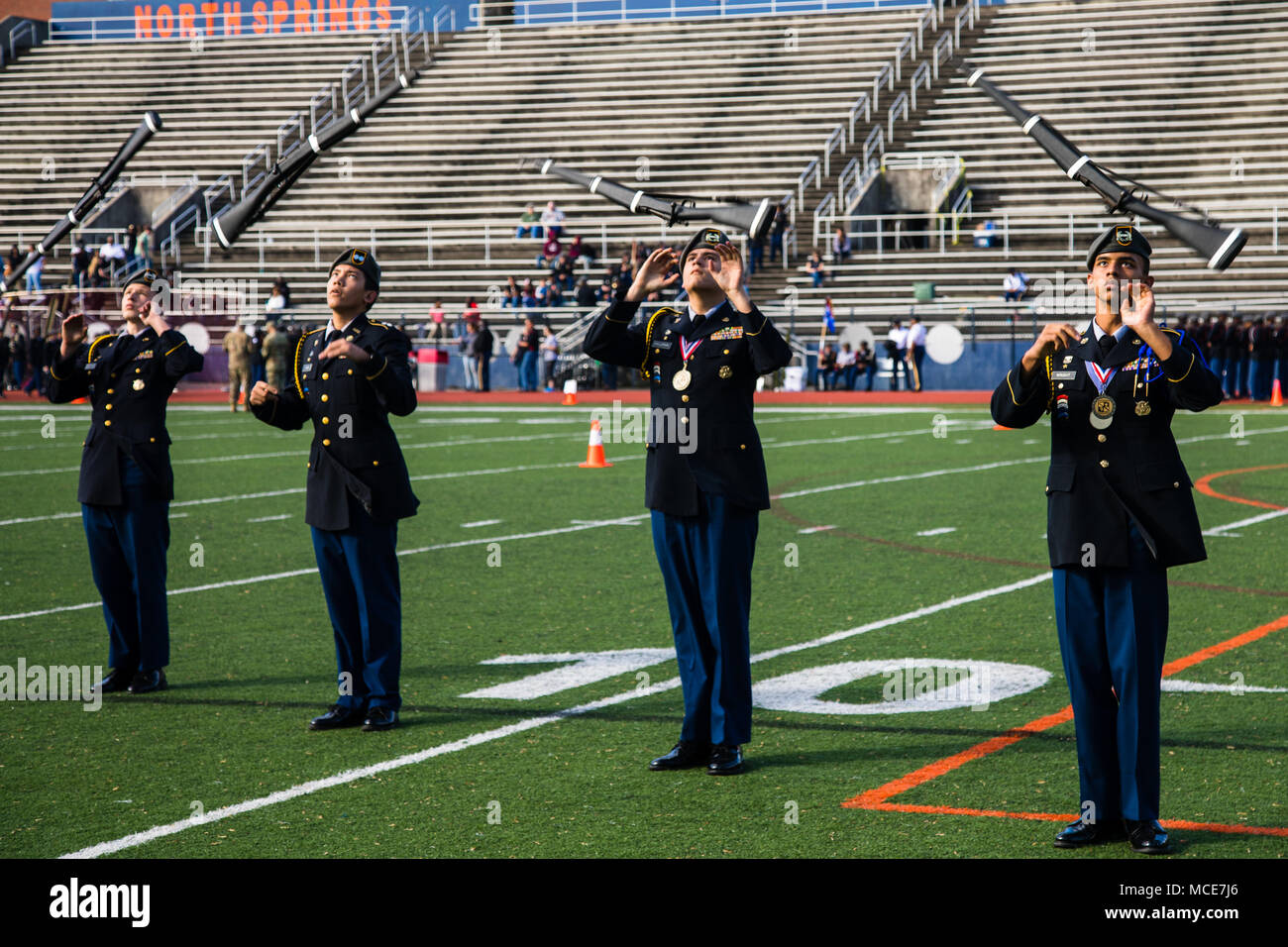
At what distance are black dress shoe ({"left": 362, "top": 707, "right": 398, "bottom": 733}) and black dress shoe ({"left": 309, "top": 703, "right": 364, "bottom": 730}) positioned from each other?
0.07 meters

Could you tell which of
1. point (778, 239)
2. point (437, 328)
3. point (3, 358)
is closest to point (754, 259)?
point (778, 239)

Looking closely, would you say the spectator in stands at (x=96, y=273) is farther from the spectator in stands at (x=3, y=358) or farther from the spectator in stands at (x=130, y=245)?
the spectator in stands at (x=3, y=358)

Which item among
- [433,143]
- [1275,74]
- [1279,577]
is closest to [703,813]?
[1279,577]

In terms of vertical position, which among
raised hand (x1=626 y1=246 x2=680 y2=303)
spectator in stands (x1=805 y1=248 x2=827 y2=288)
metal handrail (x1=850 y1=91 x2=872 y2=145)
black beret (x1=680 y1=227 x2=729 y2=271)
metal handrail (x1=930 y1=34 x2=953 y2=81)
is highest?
metal handrail (x1=930 y1=34 x2=953 y2=81)

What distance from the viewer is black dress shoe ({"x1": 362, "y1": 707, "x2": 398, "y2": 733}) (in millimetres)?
6701

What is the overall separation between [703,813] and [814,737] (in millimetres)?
Answer: 1186

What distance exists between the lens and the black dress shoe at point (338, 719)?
6727mm

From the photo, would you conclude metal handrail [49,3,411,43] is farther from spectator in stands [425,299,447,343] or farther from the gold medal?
the gold medal

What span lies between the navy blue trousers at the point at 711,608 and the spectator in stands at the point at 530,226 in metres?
35.1

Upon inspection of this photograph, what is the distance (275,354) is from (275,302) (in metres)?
8.58

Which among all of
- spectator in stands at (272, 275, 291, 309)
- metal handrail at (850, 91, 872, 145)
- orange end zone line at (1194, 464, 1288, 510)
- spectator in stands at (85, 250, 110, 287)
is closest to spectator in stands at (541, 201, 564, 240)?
spectator in stands at (272, 275, 291, 309)

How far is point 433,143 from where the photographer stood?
4631 cm

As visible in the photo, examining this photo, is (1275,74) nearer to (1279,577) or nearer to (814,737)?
(1279,577)

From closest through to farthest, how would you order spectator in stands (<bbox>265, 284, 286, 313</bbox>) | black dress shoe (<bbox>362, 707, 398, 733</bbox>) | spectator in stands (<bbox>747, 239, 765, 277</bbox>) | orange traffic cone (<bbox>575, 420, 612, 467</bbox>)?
black dress shoe (<bbox>362, 707, 398, 733</bbox>) < orange traffic cone (<bbox>575, 420, 612, 467</bbox>) < spectator in stands (<bbox>265, 284, 286, 313</bbox>) < spectator in stands (<bbox>747, 239, 765, 277</bbox>)
